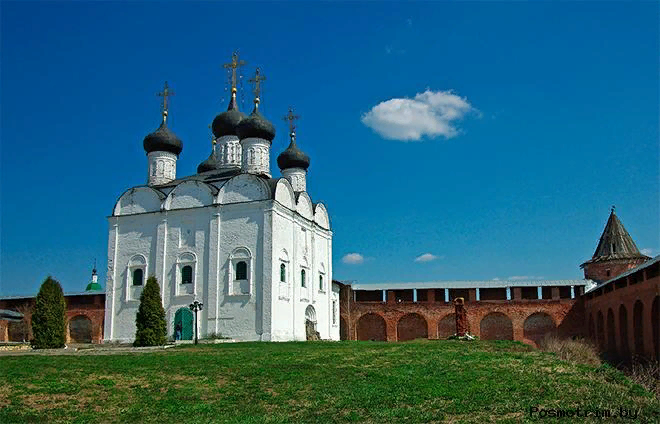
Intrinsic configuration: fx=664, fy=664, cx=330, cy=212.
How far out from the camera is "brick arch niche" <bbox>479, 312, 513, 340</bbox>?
103 feet

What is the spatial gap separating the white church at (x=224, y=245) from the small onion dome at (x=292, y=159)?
1774 mm

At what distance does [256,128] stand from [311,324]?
307 inches

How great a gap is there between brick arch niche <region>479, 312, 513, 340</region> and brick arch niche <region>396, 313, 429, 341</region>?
2788 millimetres

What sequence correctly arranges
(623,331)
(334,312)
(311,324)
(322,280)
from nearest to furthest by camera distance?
1. (623,331)
2. (311,324)
3. (322,280)
4. (334,312)

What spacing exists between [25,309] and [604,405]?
2998cm

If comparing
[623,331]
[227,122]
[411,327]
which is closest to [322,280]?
[411,327]

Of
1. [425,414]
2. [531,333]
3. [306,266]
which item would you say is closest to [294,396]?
[425,414]

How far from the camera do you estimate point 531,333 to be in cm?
3105

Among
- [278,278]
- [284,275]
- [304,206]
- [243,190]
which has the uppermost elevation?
[243,190]

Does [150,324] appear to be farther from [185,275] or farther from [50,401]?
[50,401]

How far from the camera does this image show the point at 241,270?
2289cm

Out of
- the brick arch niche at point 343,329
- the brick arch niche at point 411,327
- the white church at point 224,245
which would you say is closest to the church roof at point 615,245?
the brick arch niche at point 411,327

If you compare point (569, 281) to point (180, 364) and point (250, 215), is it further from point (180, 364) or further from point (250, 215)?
point (180, 364)

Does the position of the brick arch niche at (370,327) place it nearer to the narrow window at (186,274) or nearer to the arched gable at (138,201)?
the narrow window at (186,274)
